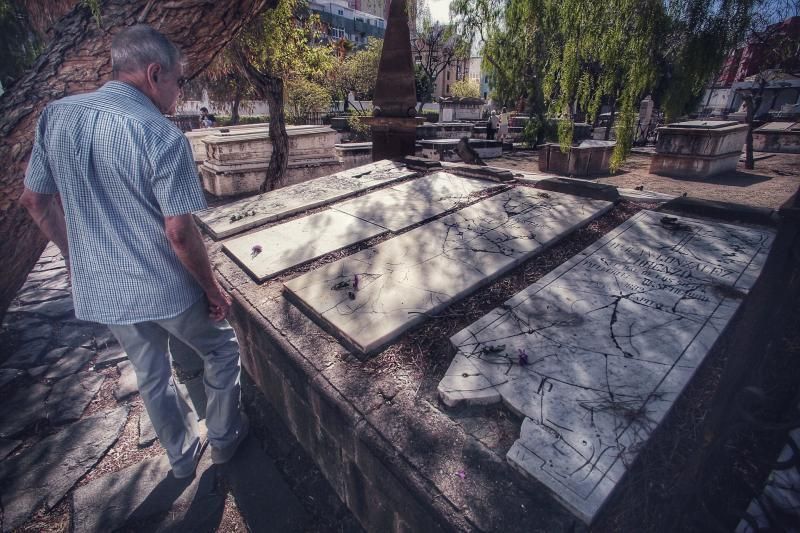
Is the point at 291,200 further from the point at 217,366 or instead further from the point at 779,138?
the point at 779,138

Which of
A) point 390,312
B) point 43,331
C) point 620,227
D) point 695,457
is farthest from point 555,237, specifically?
point 43,331

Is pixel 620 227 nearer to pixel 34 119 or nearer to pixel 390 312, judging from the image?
pixel 390 312

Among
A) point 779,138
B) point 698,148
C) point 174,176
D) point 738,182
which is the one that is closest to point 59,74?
point 174,176

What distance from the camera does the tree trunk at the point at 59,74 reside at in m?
2.97

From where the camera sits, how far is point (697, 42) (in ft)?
11.0

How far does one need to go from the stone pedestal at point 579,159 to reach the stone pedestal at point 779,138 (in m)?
6.14

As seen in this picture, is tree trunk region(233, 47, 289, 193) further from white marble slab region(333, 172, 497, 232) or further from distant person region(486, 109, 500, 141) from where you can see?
distant person region(486, 109, 500, 141)

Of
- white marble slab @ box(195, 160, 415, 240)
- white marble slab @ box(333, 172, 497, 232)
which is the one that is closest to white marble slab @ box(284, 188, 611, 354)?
white marble slab @ box(333, 172, 497, 232)

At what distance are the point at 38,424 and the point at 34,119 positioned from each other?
2385 mm

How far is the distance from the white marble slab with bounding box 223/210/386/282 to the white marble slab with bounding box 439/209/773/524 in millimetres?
1533

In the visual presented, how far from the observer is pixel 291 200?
4234mm

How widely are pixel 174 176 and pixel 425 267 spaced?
1.58 meters

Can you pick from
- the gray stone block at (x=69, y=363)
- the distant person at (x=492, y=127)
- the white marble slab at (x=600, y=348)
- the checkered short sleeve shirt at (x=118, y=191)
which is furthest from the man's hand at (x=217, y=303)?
the distant person at (x=492, y=127)

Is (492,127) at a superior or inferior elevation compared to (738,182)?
superior
